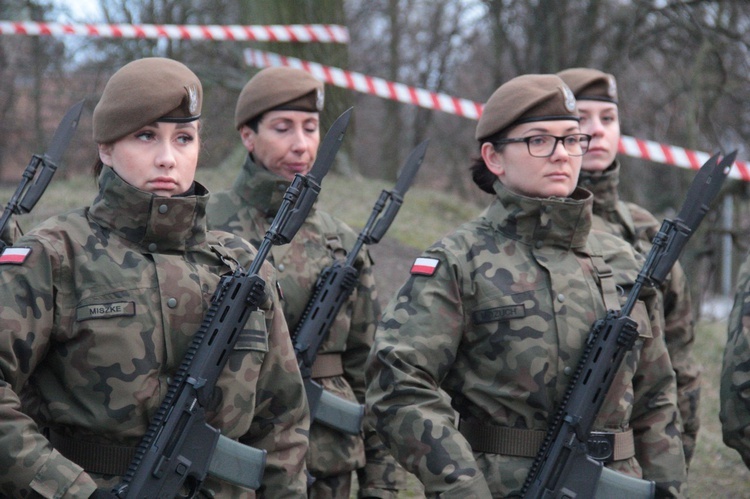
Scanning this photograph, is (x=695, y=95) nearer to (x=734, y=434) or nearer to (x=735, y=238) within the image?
(x=735, y=238)

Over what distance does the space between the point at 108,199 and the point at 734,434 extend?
2.16m

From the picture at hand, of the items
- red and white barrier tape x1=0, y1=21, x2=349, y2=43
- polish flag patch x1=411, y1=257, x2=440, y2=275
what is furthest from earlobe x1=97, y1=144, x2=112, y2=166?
red and white barrier tape x1=0, y1=21, x2=349, y2=43

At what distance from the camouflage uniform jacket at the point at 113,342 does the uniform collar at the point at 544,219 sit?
94 centimetres

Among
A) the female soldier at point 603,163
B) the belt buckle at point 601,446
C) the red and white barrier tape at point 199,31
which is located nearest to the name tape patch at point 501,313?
the belt buckle at point 601,446

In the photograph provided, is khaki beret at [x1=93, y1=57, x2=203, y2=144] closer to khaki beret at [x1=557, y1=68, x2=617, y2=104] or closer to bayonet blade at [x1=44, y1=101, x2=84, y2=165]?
bayonet blade at [x1=44, y1=101, x2=84, y2=165]

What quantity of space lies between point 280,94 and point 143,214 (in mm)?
1729

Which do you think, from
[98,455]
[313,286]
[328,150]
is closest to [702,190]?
[328,150]

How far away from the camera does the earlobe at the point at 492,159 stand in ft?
12.2

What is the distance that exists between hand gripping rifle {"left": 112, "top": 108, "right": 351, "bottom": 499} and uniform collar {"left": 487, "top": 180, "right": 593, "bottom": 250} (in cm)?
91

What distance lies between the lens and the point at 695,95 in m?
11.0

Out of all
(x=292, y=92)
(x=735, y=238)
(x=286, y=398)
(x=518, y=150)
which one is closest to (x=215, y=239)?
(x=286, y=398)

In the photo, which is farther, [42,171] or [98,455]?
[42,171]

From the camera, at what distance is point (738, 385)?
3395mm

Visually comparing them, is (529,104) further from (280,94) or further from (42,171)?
(42,171)
